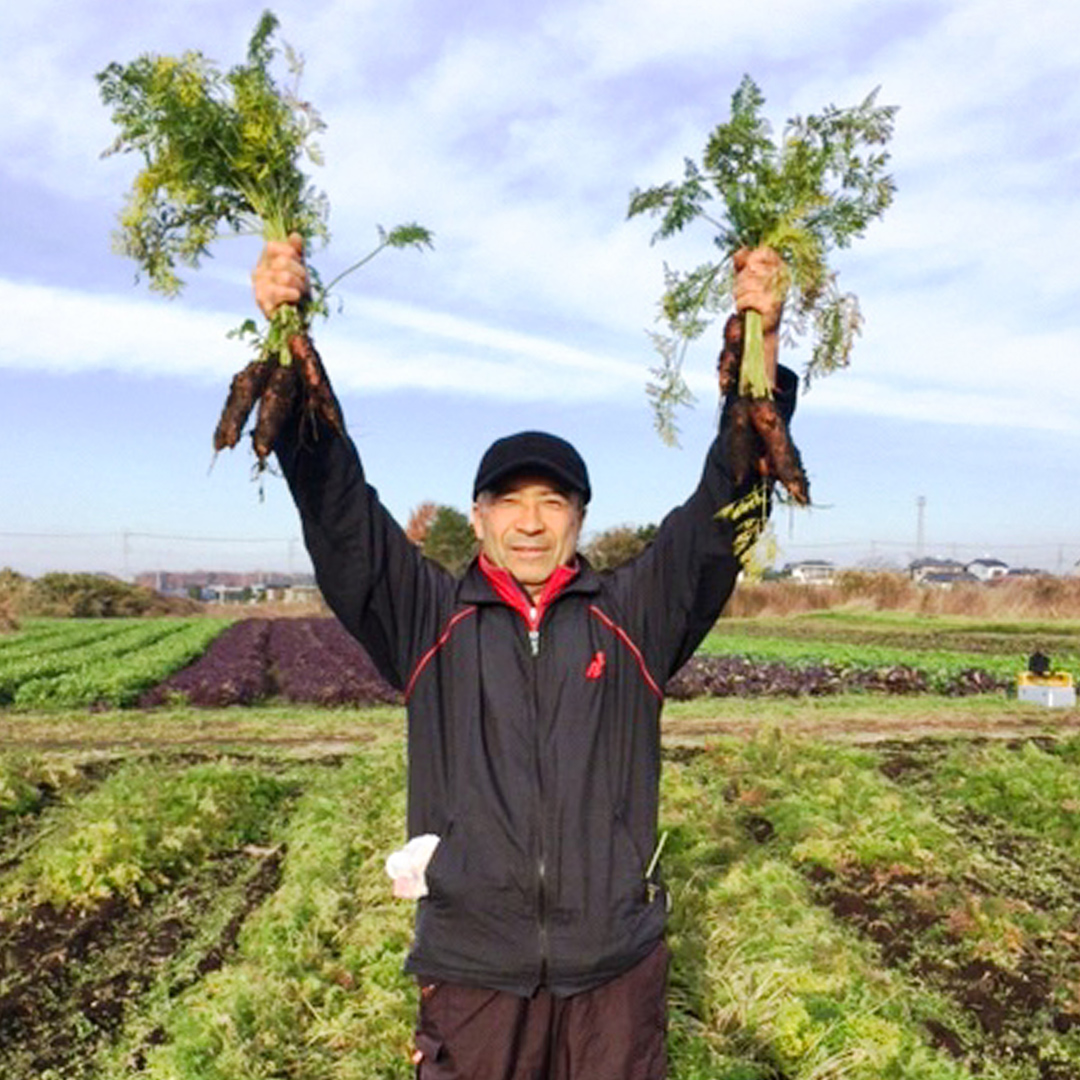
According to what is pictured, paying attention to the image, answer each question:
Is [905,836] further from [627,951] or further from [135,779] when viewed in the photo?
[135,779]

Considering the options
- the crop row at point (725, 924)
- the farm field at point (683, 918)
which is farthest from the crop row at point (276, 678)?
the crop row at point (725, 924)

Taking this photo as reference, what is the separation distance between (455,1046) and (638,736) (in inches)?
33.0

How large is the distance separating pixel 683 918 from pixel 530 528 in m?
3.50

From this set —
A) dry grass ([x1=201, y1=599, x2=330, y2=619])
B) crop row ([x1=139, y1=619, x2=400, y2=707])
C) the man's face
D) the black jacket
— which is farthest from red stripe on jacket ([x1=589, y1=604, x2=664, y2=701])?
dry grass ([x1=201, y1=599, x2=330, y2=619])

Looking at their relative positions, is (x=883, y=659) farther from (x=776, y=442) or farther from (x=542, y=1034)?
(x=542, y=1034)

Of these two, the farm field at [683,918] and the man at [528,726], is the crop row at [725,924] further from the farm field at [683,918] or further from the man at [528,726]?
the man at [528,726]

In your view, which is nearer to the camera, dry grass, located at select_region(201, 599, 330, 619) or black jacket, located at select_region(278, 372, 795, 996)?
black jacket, located at select_region(278, 372, 795, 996)

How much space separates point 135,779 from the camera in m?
9.19

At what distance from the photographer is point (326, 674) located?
19719 millimetres

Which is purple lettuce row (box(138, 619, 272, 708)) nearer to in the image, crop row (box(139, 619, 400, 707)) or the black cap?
crop row (box(139, 619, 400, 707))

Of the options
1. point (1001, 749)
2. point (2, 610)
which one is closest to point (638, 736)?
point (1001, 749)

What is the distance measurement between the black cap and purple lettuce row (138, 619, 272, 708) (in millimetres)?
15705

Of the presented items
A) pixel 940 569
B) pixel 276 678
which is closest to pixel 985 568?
pixel 940 569

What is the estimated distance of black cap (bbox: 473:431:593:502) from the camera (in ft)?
9.34
